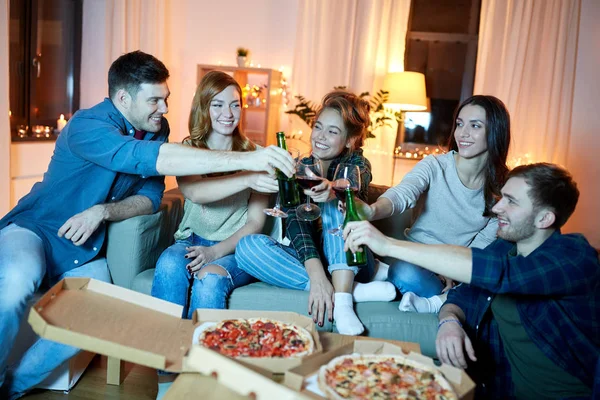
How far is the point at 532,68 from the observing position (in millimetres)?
5211

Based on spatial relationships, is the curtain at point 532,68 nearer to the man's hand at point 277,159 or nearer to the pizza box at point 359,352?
the man's hand at point 277,159

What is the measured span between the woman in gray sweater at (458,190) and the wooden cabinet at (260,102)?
337 centimetres

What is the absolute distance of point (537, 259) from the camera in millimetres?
1398

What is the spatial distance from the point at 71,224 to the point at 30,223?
19 centimetres

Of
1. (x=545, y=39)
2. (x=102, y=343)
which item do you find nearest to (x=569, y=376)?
(x=102, y=343)

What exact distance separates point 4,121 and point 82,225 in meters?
2.53

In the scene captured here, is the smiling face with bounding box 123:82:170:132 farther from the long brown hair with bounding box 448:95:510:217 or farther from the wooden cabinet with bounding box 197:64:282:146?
the wooden cabinet with bounding box 197:64:282:146

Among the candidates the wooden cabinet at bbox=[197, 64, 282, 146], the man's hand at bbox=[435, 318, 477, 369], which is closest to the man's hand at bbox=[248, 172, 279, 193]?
the man's hand at bbox=[435, 318, 477, 369]

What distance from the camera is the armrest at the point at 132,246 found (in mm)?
2154

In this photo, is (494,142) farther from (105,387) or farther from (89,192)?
(105,387)

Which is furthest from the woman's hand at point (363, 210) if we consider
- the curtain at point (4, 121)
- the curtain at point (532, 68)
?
the curtain at point (532, 68)

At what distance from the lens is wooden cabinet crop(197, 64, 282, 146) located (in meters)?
5.49

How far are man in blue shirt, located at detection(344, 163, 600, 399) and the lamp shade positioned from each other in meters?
3.50

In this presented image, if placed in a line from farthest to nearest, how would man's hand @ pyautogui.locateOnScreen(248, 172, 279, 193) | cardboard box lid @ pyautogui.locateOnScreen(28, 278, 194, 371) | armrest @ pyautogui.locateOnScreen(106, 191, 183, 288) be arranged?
armrest @ pyautogui.locateOnScreen(106, 191, 183, 288)
man's hand @ pyautogui.locateOnScreen(248, 172, 279, 193)
cardboard box lid @ pyautogui.locateOnScreen(28, 278, 194, 371)
